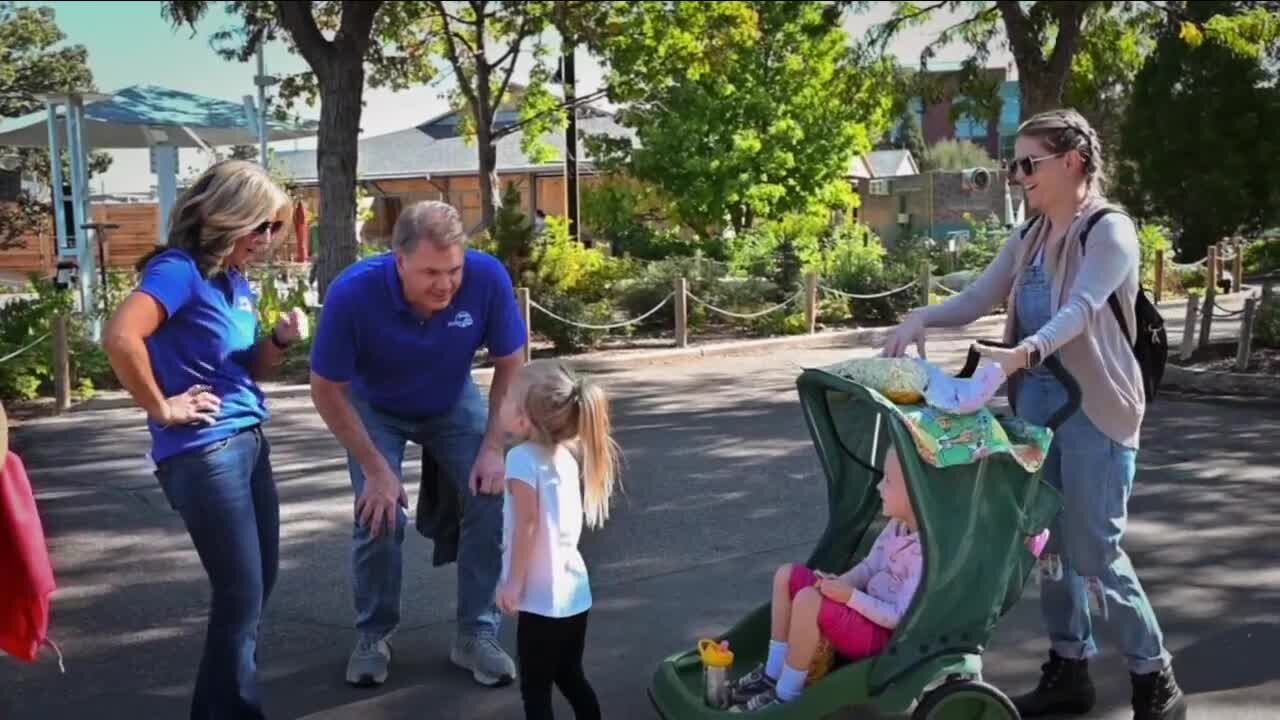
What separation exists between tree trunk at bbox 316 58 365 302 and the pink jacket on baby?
1170cm

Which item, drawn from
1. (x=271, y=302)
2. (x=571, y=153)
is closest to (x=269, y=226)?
(x=271, y=302)

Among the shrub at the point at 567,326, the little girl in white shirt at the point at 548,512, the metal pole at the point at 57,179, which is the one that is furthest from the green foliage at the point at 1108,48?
the little girl in white shirt at the point at 548,512

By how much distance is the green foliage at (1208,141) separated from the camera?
102 ft

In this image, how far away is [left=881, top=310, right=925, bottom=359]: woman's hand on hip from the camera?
13.1 ft

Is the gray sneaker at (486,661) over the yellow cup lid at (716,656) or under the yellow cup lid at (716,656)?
under

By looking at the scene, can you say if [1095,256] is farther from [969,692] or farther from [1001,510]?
[969,692]

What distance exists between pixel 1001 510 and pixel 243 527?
214 centimetres

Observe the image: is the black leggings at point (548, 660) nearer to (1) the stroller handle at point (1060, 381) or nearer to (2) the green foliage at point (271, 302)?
(1) the stroller handle at point (1060, 381)

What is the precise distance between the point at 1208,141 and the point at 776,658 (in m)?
31.2

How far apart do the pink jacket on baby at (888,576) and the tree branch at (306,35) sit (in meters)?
12.4

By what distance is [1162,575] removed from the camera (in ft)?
19.5

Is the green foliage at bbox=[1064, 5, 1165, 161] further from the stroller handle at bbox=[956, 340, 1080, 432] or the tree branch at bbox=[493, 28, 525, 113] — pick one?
the stroller handle at bbox=[956, 340, 1080, 432]

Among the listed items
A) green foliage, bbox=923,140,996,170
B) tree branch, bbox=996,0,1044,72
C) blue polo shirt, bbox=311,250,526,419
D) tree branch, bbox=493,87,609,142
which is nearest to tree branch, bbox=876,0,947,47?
tree branch, bbox=996,0,1044,72

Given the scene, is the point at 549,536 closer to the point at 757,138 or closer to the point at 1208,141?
the point at 757,138
